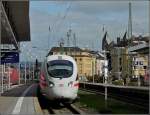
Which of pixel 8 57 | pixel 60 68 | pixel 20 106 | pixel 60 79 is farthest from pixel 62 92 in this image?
pixel 8 57

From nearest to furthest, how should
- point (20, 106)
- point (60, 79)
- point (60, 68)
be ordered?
point (20, 106)
point (60, 79)
point (60, 68)

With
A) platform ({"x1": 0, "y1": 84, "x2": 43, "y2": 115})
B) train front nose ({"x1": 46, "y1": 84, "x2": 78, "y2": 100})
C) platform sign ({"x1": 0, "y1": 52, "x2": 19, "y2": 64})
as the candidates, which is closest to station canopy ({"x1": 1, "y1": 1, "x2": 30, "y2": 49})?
platform sign ({"x1": 0, "y1": 52, "x2": 19, "y2": 64})

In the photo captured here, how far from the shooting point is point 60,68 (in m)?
26.6

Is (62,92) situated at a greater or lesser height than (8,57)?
lesser

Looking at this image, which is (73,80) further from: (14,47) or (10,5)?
(14,47)

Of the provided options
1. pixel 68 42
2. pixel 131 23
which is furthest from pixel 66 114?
pixel 68 42

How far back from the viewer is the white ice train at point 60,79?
84.5ft

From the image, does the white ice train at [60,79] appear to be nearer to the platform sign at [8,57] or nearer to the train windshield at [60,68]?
the train windshield at [60,68]

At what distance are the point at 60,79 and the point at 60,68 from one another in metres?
0.87

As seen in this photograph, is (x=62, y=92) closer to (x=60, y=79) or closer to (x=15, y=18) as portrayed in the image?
(x=60, y=79)

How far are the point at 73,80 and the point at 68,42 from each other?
215 feet

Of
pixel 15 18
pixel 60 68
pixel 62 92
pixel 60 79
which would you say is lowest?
pixel 62 92

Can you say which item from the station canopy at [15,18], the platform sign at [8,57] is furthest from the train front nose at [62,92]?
the platform sign at [8,57]

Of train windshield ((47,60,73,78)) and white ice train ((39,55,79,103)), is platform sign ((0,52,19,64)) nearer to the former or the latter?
white ice train ((39,55,79,103))
